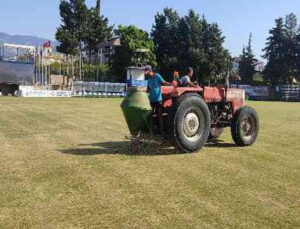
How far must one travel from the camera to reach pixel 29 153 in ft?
30.8

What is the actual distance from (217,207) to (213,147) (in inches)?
194

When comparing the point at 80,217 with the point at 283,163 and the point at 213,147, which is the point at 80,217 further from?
the point at 213,147

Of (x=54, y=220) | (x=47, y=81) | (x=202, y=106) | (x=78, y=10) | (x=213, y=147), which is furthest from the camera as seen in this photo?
(x=78, y=10)

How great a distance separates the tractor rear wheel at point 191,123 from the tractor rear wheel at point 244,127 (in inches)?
48.5

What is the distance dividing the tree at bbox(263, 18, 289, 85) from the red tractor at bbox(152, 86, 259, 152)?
167 ft

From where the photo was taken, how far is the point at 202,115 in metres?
9.94

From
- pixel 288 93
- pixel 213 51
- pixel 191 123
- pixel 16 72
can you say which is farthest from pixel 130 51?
pixel 191 123

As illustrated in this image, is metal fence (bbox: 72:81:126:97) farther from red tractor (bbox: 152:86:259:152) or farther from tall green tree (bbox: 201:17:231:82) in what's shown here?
red tractor (bbox: 152:86:259:152)

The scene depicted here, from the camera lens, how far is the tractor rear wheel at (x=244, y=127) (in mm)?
10969

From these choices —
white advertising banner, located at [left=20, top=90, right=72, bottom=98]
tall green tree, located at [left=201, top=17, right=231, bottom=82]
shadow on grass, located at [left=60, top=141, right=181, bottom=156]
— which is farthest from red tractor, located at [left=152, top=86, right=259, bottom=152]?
tall green tree, located at [left=201, top=17, right=231, bottom=82]

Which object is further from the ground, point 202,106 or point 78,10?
point 78,10

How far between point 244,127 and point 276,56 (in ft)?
172

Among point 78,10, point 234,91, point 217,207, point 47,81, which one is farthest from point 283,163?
point 78,10

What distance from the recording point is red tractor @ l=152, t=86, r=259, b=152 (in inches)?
371
